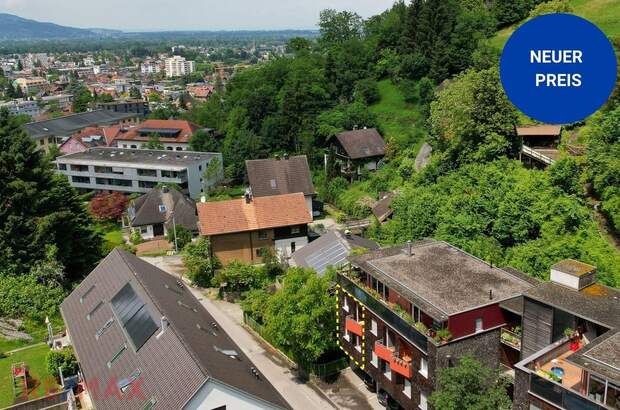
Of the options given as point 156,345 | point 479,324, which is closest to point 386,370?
point 479,324

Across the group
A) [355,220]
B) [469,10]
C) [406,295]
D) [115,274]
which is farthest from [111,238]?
[469,10]

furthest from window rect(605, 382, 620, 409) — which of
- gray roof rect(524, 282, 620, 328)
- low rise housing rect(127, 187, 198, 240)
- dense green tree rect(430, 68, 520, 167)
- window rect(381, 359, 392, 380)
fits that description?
low rise housing rect(127, 187, 198, 240)

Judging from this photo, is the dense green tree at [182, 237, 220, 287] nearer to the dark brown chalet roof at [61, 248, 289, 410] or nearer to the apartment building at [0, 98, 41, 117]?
the dark brown chalet roof at [61, 248, 289, 410]

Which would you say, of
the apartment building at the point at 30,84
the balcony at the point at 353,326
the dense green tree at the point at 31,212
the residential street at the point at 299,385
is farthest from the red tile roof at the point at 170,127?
the apartment building at the point at 30,84

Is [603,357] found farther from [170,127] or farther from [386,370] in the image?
[170,127]

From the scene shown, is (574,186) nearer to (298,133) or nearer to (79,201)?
(79,201)
